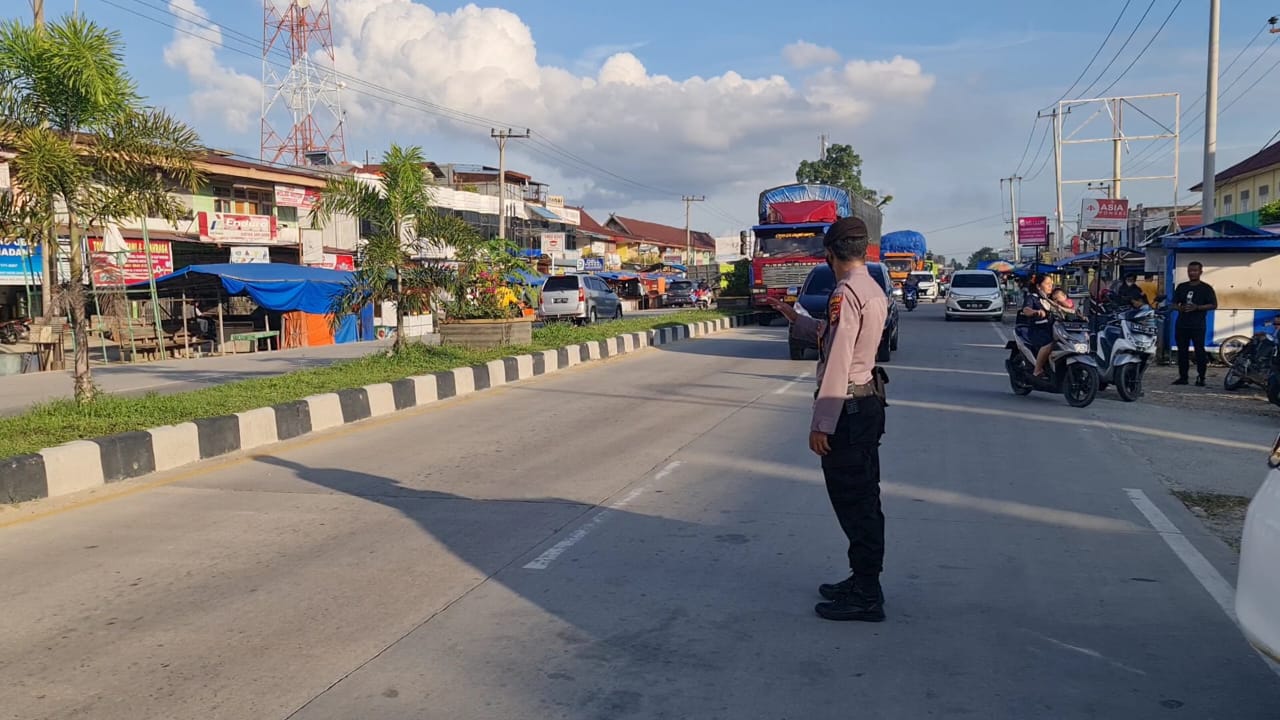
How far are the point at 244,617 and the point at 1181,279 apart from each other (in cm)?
1708

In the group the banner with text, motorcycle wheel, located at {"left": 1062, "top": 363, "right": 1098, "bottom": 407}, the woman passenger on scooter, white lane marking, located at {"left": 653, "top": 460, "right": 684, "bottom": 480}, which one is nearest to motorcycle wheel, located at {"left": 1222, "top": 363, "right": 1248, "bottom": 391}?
motorcycle wheel, located at {"left": 1062, "top": 363, "right": 1098, "bottom": 407}

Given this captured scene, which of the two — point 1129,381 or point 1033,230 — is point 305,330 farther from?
point 1033,230

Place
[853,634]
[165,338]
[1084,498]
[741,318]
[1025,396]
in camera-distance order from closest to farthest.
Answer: [853,634] → [1084,498] → [1025,396] → [165,338] → [741,318]

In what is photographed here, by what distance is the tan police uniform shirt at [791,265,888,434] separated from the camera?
4.53 meters

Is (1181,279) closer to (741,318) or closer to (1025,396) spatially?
(1025,396)

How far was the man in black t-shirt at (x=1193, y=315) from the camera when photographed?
1414cm

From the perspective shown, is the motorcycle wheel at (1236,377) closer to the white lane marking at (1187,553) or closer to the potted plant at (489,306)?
the white lane marking at (1187,553)

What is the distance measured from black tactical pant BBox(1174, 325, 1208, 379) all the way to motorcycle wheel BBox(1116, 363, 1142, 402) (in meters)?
2.51

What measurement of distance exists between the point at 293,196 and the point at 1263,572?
1305 inches

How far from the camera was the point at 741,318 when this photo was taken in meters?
33.9

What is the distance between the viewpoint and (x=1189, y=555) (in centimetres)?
570

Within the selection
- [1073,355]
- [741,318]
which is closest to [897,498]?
[1073,355]

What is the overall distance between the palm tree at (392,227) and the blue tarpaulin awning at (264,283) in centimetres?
911

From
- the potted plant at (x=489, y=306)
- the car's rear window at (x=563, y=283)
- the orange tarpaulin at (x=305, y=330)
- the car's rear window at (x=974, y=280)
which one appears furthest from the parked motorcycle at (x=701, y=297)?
the potted plant at (x=489, y=306)
